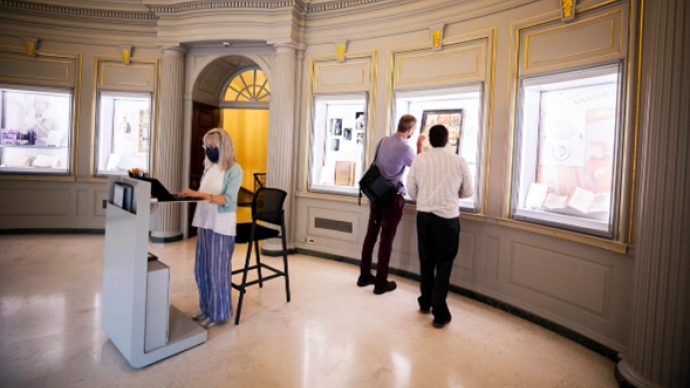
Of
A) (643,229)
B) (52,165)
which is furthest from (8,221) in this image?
(643,229)

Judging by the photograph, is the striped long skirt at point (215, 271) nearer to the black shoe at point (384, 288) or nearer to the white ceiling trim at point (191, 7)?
the black shoe at point (384, 288)

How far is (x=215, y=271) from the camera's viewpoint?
113 inches

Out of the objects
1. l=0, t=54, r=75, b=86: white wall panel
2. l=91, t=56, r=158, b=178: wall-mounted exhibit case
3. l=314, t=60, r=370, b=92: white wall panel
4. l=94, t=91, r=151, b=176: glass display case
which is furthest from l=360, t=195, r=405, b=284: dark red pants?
l=0, t=54, r=75, b=86: white wall panel

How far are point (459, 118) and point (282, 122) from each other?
2.44 metres

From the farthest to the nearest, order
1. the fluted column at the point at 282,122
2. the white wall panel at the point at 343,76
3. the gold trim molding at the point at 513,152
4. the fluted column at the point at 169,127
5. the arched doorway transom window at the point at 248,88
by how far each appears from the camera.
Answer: the arched doorway transom window at the point at 248,88 → the fluted column at the point at 169,127 → the fluted column at the point at 282,122 → the white wall panel at the point at 343,76 → the gold trim molding at the point at 513,152

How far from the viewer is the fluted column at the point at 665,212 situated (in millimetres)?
2027

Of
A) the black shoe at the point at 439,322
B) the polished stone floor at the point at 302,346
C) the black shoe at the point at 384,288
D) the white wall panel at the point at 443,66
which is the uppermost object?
the white wall panel at the point at 443,66

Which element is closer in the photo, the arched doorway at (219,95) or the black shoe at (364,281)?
the black shoe at (364,281)

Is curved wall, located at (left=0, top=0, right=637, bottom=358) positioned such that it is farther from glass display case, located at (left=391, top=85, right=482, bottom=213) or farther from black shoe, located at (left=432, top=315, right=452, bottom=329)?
black shoe, located at (left=432, top=315, right=452, bottom=329)

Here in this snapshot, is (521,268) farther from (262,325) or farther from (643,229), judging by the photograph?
(262,325)

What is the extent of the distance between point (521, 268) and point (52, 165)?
23.0 feet

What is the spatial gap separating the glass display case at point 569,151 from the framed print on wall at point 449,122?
73 cm

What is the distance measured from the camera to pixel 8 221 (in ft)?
19.4

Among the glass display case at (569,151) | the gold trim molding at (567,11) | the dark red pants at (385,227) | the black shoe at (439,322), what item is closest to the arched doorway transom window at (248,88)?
the dark red pants at (385,227)
